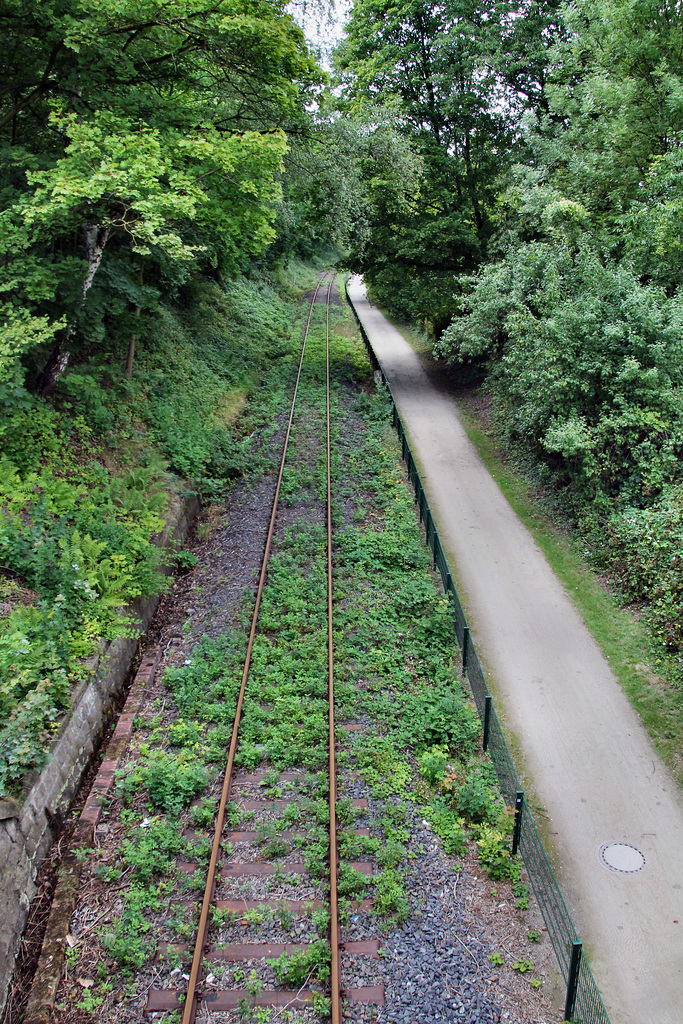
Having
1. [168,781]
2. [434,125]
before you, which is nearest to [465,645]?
[168,781]

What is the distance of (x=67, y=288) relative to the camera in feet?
40.4

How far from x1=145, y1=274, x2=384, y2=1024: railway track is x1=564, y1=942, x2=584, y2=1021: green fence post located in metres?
1.72

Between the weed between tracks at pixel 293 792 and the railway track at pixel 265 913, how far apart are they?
0.02 metres

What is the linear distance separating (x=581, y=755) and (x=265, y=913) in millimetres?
4947

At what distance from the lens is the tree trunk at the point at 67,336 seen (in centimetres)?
1237

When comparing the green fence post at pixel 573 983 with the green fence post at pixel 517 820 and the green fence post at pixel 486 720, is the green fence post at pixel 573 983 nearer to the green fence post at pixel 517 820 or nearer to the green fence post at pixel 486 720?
the green fence post at pixel 517 820

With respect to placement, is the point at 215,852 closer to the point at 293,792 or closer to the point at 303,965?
the point at 293,792

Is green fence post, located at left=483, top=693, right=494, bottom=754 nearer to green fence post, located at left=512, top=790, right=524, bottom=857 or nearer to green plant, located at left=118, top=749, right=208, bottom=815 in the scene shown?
green fence post, located at left=512, top=790, right=524, bottom=857

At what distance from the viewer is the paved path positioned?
6.93 meters

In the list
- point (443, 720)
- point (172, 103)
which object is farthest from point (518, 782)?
point (172, 103)

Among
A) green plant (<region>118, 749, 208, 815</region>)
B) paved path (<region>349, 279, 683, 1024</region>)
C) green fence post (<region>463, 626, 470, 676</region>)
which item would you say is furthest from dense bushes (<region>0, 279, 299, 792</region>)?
paved path (<region>349, 279, 683, 1024</region>)

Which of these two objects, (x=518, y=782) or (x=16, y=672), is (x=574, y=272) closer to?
(x=518, y=782)

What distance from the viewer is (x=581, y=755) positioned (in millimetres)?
9312

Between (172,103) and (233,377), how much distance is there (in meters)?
9.79
